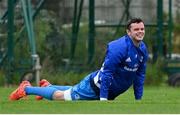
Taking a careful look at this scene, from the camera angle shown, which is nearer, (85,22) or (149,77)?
(149,77)

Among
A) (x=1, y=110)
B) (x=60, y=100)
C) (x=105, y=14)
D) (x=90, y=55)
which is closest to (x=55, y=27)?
(x=90, y=55)

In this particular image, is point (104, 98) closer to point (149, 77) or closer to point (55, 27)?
Result: point (149, 77)

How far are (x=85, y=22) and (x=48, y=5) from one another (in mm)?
2612

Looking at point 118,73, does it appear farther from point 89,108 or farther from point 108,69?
point 89,108

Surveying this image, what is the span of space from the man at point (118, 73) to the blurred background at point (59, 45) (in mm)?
9033

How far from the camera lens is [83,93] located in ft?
34.7

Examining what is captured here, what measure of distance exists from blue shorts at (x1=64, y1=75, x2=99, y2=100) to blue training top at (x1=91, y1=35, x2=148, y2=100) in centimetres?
15

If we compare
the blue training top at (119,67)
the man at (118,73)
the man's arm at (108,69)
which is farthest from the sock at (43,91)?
the man's arm at (108,69)

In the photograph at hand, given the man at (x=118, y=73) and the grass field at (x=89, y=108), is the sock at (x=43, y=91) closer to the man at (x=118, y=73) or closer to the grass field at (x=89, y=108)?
the man at (x=118, y=73)

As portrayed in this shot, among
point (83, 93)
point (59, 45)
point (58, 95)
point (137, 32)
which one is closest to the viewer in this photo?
point (137, 32)

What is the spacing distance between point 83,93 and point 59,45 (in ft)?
37.9

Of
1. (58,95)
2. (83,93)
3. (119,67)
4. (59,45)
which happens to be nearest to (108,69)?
(119,67)

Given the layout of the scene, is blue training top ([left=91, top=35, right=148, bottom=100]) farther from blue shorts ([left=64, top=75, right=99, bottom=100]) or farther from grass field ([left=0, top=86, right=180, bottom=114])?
grass field ([left=0, top=86, right=180, bottom=114])

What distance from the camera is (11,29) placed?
20.4 metres
